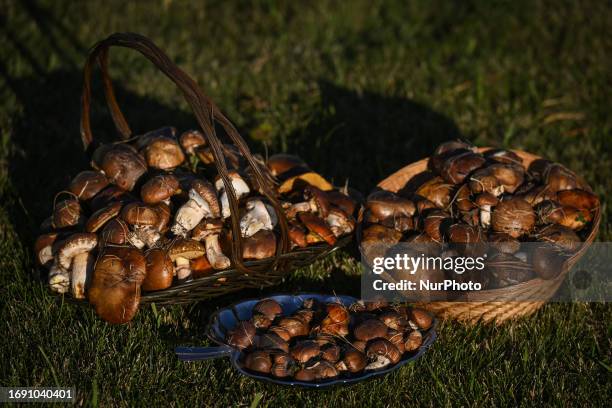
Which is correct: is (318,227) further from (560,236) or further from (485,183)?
(560,236)

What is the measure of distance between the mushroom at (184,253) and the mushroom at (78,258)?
0.40m

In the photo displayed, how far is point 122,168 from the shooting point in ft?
13.1

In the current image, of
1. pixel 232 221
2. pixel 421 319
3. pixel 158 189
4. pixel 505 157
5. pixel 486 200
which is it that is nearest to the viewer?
pixel 232 221

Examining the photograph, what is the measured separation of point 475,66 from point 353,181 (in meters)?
2.19

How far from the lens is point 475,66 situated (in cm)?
667

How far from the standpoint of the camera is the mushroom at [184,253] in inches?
142

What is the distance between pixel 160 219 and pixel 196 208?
0.63ft

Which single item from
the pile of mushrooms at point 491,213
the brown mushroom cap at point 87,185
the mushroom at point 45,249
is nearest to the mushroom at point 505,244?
the pile of mushrooms at point 491,213

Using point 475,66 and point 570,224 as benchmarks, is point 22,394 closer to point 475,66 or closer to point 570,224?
point 570,224

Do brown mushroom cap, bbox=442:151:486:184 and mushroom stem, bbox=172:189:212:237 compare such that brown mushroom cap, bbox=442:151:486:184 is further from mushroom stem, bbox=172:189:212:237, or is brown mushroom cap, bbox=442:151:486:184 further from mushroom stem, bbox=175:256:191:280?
mushroom stem, bbox=175:256:191:280

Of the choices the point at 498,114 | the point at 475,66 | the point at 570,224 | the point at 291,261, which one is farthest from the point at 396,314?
the point at 475,66

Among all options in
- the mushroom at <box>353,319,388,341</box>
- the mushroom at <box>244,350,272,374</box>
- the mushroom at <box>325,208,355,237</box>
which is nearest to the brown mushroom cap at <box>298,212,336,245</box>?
the mushroom at <box>325,208,355,237</box>

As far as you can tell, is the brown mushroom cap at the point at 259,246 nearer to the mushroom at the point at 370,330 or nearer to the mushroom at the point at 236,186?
the mushroom at the point at 236,186

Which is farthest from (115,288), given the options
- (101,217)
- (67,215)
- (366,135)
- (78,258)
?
(366,135)
